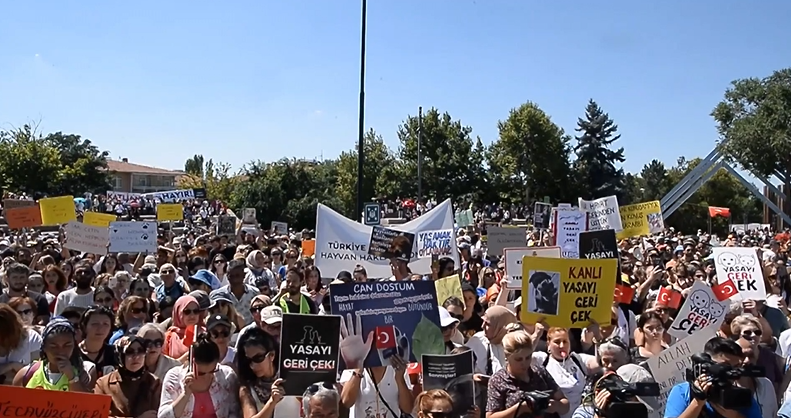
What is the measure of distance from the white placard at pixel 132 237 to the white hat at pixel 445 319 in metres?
9.19

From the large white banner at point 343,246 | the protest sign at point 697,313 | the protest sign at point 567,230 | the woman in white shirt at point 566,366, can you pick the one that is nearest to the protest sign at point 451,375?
the woman in white shirt at point 566,366

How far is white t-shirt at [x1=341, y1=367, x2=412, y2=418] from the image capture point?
5.37 meters

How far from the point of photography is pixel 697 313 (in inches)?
279

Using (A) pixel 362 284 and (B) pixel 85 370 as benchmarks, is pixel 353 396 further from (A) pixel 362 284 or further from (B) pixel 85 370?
(B) pixel 85 370

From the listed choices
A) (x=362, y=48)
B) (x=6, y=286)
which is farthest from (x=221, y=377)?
(x=362, y=48)

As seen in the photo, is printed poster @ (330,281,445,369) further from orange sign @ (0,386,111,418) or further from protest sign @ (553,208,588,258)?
protest sign @ (553,208,588,258)

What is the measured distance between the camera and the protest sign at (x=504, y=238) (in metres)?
15.0

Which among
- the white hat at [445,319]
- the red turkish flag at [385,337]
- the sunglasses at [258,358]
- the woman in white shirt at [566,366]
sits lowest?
the woman in white shirt at [566,366]

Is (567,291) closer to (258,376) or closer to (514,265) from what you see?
(514,265)

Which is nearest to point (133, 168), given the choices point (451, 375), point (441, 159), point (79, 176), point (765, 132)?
point (79, 176)

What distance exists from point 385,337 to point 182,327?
78.6 inches

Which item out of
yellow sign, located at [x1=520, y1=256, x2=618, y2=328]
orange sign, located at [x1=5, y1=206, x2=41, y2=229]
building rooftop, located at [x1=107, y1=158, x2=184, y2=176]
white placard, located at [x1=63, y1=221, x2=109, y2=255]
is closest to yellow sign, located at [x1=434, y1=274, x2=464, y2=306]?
yellow sign, located at [x1=520, y1=256, x2=618, y2=328]

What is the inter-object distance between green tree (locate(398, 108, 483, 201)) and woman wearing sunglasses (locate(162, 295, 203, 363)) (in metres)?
48.1

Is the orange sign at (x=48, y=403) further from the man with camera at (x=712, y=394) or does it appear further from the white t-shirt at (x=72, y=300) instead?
the white t-shirt at (x=72, y=300)
